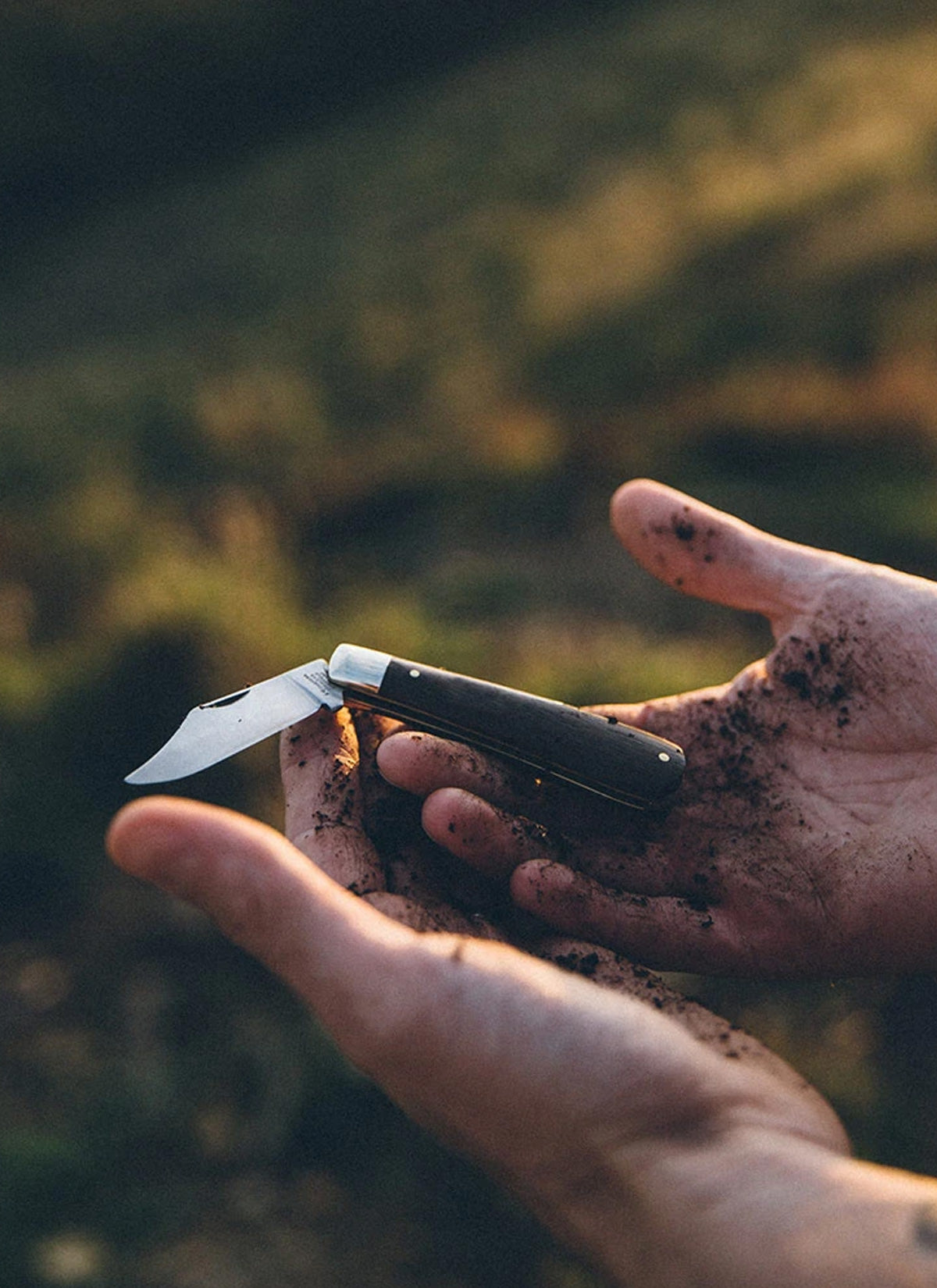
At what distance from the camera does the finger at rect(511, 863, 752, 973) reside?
271cm

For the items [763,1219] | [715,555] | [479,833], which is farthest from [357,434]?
[763,1219]

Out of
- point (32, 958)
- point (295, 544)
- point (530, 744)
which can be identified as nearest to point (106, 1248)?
point (32, 958)

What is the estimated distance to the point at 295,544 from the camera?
6.39 metres

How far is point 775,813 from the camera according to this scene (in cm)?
313

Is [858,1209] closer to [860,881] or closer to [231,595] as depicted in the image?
[860,881]

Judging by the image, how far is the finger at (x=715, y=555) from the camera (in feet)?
11.7

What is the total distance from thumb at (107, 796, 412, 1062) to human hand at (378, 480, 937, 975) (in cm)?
69

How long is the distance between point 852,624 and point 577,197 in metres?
9.16

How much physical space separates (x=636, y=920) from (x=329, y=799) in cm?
92

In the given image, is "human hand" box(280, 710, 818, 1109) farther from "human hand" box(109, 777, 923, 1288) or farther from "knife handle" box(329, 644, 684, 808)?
"human hand" box(109, 777, 923, 1288)

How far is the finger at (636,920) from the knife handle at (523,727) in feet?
1.04

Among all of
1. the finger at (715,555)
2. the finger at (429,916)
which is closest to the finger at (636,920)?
the finger at (429,916)

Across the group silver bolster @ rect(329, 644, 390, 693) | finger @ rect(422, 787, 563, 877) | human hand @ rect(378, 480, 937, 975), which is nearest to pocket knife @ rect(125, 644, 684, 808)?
silver bolster @ rect(329, 644, 390, 693)

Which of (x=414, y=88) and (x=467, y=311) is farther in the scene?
(x=414, y=88)
